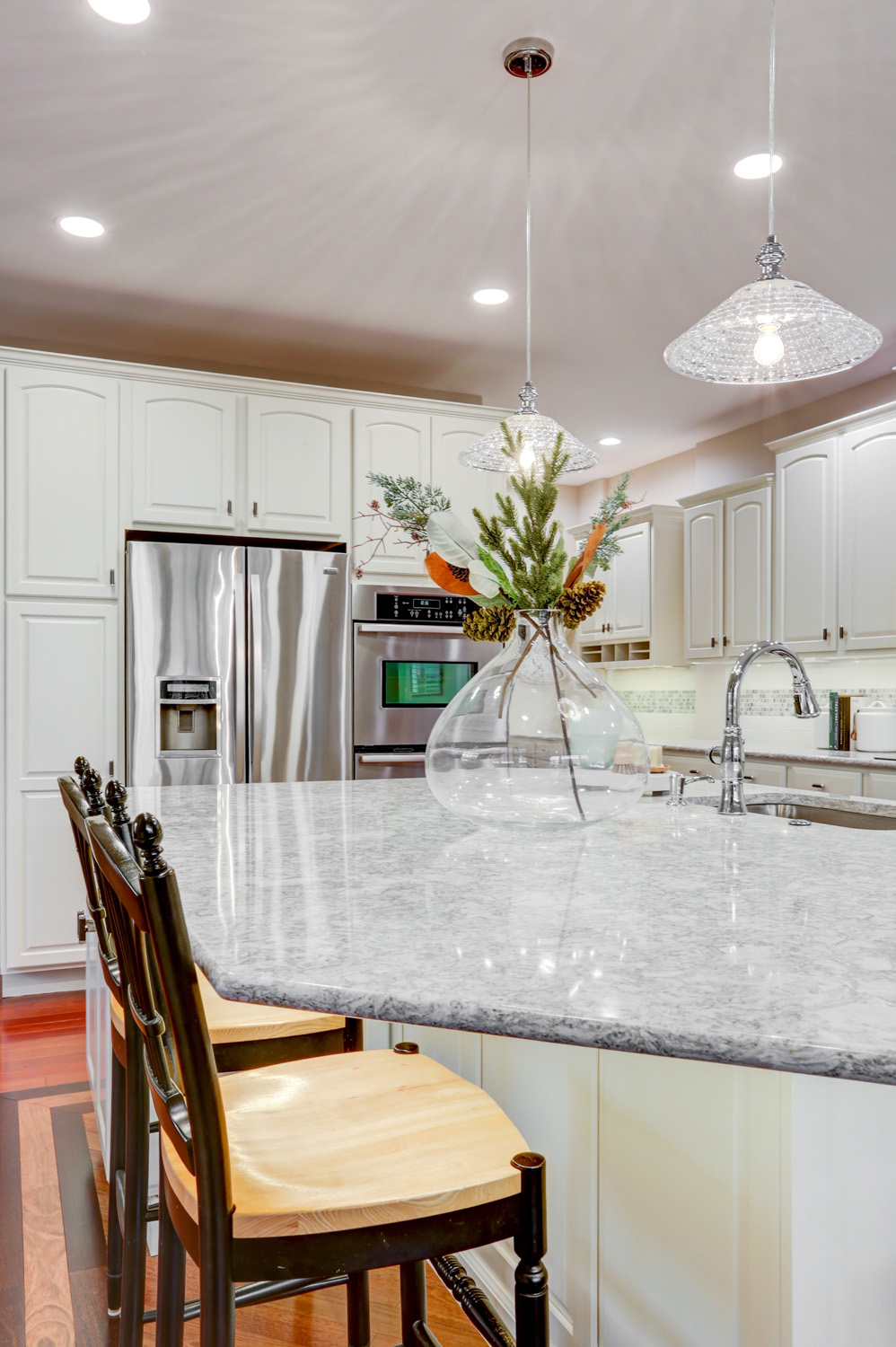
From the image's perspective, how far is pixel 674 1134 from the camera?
104cm

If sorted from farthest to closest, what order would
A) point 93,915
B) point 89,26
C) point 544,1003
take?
point 89,26
point 93,915
point 544,1003

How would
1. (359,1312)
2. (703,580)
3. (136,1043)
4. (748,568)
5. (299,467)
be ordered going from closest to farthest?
(136,1043)
(359,1312)
(299,467)
(748,568)
(703,580)

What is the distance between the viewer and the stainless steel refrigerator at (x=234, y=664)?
11.6ft

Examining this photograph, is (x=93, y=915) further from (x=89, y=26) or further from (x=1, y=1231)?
(x=89, y=26)

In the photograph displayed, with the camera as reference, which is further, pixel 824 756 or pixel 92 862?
pixel 824 756

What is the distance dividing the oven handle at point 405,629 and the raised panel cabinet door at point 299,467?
16.4 inches

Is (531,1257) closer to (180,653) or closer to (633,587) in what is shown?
(180,653)

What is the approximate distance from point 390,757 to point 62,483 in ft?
5.55

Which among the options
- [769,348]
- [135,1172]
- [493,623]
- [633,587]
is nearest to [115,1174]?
[135,1172]

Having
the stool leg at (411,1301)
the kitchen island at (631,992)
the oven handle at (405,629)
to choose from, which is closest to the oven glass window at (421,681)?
the oven handle at (405,629)

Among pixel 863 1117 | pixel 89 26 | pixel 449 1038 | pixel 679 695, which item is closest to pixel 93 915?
pixel 449 1038

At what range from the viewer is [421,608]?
405cm

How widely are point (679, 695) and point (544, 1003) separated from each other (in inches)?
215

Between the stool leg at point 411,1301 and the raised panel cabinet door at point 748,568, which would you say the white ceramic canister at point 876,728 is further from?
the stool leg at point 411,1301
